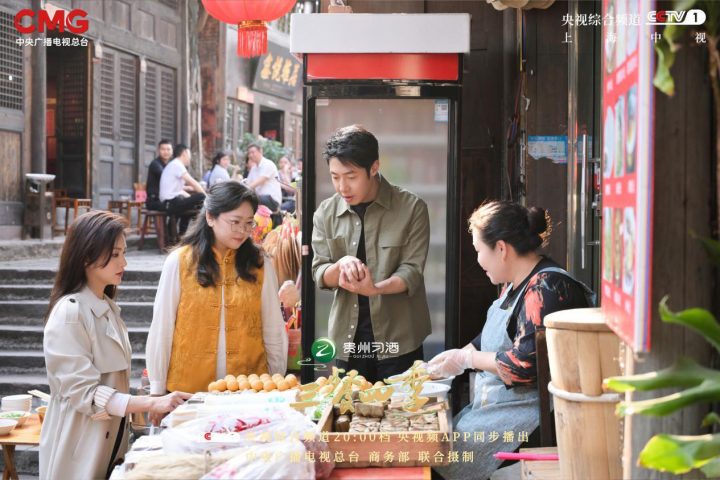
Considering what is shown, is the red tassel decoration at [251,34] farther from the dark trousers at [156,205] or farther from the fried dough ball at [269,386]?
the dark trousers at [156,205]

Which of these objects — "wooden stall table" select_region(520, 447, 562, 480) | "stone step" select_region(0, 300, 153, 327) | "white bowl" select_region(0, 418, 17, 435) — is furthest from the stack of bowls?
"stone step" select_region(0, 300, 153, 327)

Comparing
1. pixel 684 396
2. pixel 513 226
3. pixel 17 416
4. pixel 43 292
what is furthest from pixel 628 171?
pixel 43 292

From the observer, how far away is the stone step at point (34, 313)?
823 centimetres

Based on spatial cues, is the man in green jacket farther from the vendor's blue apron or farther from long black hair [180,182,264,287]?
the vendor's blue apron

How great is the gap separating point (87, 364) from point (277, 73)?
53.5ft

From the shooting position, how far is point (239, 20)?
6.30 metres

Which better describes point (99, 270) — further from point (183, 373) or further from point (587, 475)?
point (587, 475)

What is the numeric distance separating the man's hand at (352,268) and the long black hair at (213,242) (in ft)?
1.76

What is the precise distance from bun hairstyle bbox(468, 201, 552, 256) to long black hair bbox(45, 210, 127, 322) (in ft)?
4.63

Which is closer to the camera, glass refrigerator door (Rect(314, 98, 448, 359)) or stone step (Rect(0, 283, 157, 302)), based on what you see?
glass refrigerator door (Rect(314, 98, 448, 359))

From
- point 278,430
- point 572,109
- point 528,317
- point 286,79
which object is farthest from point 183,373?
point 286,79

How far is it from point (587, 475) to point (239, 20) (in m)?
4.99

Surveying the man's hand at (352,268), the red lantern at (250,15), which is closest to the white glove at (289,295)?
the man's hand at (352,268)

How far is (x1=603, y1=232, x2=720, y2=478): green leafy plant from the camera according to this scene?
1.51 metres
